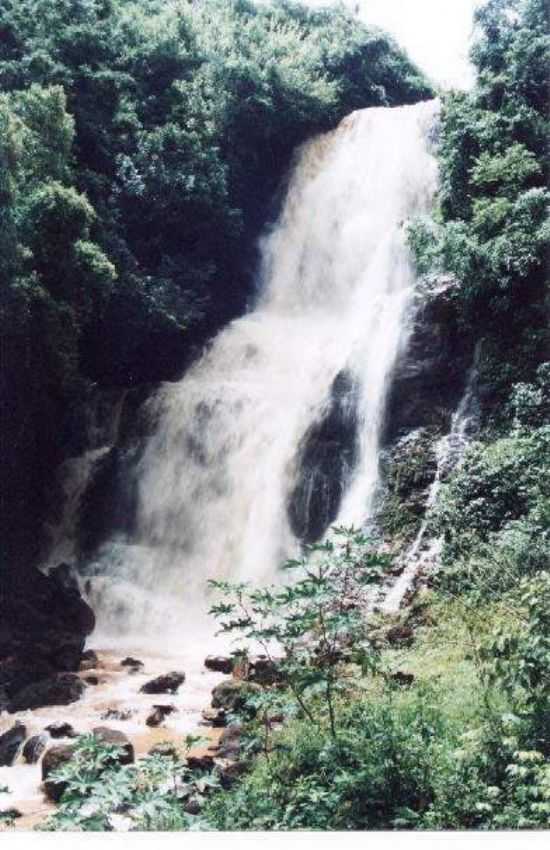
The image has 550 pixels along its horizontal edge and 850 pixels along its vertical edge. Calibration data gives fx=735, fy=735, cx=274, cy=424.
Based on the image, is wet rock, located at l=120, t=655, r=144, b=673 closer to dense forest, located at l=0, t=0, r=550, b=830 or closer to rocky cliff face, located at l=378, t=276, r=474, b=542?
dense forest, located at l=0, t=0, r=550, b=830

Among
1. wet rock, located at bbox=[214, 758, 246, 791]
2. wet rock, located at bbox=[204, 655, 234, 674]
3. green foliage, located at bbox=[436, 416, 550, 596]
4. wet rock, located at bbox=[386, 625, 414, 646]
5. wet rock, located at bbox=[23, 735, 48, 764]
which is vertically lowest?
wet rock, located at bbox=[214, 758, 246, 791]

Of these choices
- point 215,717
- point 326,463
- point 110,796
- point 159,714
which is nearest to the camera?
point 110,796

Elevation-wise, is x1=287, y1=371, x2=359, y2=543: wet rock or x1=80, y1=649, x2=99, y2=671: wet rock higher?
x1=287, y1=371, x2=359, y2=543: wet rock

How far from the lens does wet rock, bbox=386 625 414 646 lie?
6.39 metres

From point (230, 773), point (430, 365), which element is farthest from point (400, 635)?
point (430, 365)

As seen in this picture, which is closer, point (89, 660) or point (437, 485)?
point (89, 660)

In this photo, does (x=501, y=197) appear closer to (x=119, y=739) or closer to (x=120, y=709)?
(x=120, y=709)

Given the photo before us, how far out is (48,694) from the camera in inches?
265

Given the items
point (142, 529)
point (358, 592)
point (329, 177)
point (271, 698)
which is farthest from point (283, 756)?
point (329, 177)

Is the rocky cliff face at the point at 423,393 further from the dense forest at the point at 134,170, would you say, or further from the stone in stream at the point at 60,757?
the dense forest at the point at 134,170

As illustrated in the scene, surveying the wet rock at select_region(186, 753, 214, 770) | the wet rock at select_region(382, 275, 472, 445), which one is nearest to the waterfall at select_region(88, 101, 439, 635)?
the wet rock at select_region(382, 275, 472, 445)

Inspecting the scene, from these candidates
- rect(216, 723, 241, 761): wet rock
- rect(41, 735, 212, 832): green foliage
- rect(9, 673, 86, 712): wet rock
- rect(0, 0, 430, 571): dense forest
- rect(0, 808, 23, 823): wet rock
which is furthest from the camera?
rect(0, 0, 430, 571): dense forest

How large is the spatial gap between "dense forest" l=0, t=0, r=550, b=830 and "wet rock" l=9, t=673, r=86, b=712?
1538 mm

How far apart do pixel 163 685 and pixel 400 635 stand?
7.38ft
